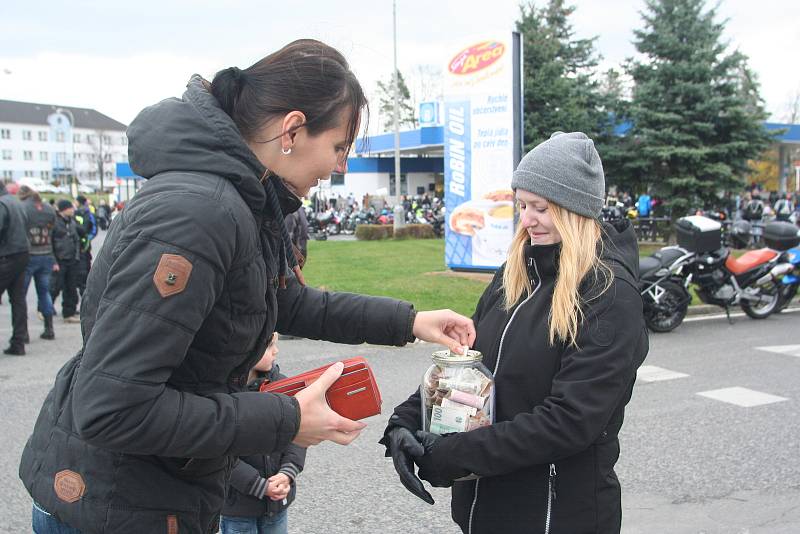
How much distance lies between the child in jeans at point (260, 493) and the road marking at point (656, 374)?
4.89 meters

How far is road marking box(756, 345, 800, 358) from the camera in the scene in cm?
797

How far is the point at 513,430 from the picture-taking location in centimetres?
193

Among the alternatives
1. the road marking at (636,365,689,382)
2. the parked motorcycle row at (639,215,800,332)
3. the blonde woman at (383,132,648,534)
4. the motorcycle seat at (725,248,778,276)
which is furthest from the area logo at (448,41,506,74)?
the blonde woman at (383,132,648,534)

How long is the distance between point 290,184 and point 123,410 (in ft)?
2.12

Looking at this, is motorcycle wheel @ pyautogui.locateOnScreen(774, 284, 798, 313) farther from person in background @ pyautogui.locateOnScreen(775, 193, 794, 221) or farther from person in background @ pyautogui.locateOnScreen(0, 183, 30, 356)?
person in background @ pyautogui.locateOnScreen(775, 193, 794, 221)

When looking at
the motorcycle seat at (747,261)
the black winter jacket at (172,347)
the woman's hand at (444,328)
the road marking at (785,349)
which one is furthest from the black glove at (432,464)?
the motorcycle seat at (747,261)

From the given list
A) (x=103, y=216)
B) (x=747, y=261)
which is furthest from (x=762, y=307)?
(x=103, y=216)

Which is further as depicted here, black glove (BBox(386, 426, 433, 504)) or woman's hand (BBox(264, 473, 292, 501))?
woman's hand (BBox(264, 473, 292, 501))

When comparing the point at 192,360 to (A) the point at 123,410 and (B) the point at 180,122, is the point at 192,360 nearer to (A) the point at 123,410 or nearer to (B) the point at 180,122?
(A) the point at 123,410

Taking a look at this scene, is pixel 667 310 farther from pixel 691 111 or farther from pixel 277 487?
pixel 691 111

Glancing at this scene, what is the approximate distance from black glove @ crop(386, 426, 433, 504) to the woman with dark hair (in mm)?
431

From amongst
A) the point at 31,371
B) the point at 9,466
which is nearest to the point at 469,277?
the point at 31,371

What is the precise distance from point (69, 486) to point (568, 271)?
55.6 inches

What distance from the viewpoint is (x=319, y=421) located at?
1.58 m
